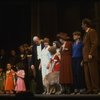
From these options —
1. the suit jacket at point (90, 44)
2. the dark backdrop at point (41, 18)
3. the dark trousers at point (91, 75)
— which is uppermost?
the dark backdrop at point (41, 18)

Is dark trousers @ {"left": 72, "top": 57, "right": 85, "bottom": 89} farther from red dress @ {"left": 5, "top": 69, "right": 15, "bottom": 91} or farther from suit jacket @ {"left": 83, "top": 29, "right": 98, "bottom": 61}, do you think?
red dress @ {"left": 5, "top": 69, "right": 15, "bottom": 91}

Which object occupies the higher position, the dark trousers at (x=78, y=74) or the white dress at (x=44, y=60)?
the white dress at (x=44, y=60)

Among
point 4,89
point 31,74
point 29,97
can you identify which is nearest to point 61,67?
point 31,74

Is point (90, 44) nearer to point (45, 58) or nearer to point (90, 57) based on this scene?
point (90, 57)

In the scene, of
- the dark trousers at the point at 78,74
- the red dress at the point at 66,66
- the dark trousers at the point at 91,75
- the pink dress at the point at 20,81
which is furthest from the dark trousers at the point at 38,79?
the dark trousers at the point at 91,75

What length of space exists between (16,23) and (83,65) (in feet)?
19.5

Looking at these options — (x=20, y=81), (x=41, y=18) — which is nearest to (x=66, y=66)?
(x=20, y=81)

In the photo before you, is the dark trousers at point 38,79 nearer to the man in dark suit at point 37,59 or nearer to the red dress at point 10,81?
the man in dark suit at point 37,59

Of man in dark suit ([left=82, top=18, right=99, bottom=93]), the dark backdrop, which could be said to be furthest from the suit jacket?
the dark backdrop

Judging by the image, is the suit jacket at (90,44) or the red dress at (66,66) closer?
the suit jacket at (90,44)

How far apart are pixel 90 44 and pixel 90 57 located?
29 cm

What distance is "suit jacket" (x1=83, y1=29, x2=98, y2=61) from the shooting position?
764 cm

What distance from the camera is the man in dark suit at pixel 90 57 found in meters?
7.66

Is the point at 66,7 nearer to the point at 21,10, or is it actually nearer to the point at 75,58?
the point at 21,10
